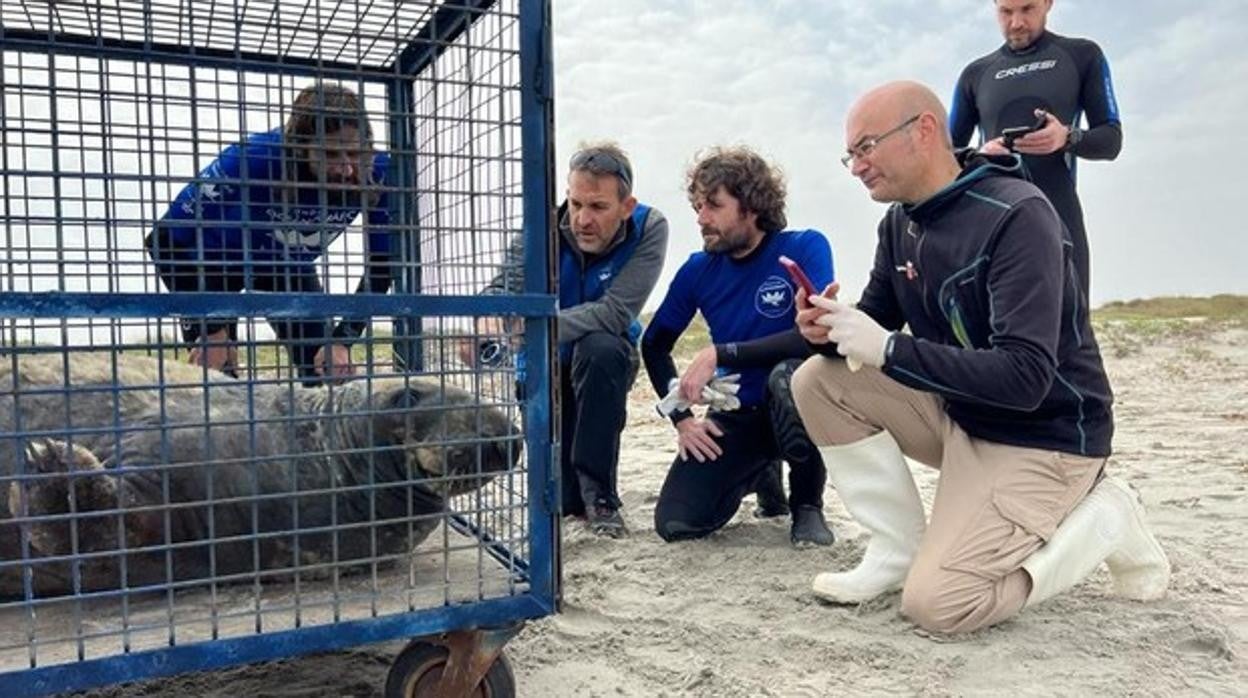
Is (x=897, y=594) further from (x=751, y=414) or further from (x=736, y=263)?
(x=736, y=263)

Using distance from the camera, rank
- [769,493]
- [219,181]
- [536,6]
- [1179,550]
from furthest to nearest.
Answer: [769,493], [1179,550], [536,6], [219,181]

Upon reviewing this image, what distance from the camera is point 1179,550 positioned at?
3.80 m

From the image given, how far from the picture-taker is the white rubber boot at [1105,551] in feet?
10.1

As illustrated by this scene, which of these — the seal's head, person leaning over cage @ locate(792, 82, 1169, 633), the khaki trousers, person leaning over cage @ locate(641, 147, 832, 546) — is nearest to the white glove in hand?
person leaning over cage @ locate(641, 147, 832, 546)

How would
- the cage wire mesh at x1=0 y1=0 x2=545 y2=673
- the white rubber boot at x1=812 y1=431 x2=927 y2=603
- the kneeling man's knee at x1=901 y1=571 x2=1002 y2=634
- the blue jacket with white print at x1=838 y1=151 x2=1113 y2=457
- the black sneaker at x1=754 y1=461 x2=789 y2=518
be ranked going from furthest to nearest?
1. the black sneaker at x1=754 y1=461 x2=789 y2=518
2. the white rubber boot at x1=812 y1=431 x2=927 y2=603
3. the kneeling man's knee at x1=901 y1=571 x2=1002 y2=634
4. the blue jacket with white print at x1=838 y1=151 x2=1113 y2=457
5. the cage wire mesh at x1=0 y1=0 x2=545 y2=673

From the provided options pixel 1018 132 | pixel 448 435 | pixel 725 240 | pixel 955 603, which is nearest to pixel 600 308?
pixel 725 240

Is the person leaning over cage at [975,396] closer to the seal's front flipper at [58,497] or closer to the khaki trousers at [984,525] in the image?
the khaki trousers at [984,525]

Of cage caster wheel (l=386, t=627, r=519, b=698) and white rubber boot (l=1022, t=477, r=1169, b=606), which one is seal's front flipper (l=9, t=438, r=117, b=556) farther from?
white rubber boot (l=1022, t=477, r=1169, b=606)

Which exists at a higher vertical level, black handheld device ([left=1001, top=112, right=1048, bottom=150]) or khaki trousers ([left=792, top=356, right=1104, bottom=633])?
black handheld device ([left=1001, top=112, right=1048, bottom=150])

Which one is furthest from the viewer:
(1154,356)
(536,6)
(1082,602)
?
(1154,356)

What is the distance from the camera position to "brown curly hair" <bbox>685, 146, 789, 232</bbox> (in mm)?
4082

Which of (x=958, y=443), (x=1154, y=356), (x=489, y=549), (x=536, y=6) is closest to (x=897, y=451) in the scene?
(x=958, y=443)

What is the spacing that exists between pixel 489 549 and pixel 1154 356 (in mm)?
12670

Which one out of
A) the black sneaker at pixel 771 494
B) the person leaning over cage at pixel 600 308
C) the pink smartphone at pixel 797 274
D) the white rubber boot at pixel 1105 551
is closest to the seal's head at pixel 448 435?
the pink smartphone at pixel 797 274
